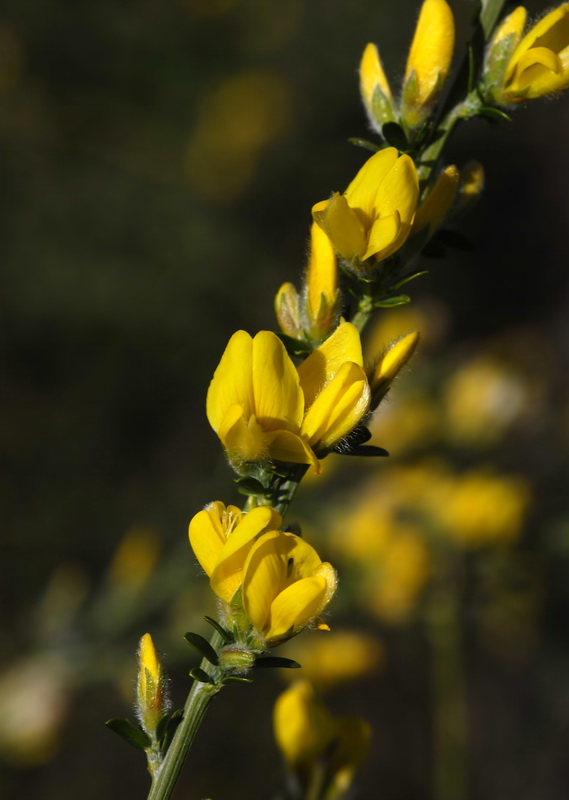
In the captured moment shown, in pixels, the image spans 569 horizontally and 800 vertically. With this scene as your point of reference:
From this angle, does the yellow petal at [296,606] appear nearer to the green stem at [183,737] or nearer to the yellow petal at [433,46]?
the green stem at [183,737]

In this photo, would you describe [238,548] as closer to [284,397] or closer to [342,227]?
[284,397]

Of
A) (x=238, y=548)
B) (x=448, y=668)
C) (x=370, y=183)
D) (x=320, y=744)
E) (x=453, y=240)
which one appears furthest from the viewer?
(x=448, y=668)

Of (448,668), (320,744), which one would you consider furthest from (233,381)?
(448,668)

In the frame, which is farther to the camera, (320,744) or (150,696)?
(320,744)

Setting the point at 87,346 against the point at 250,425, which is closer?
the point at 250,425

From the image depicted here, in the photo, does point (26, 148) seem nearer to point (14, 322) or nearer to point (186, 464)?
point (14, 322)

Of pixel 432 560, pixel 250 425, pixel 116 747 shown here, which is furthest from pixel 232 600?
→ pixel 116 747
